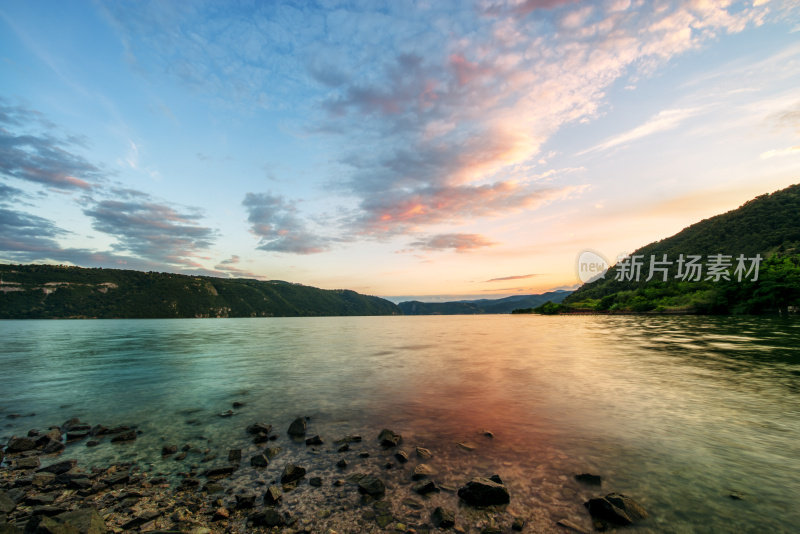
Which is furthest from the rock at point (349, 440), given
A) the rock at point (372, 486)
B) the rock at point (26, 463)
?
the rock at point (26, 463)

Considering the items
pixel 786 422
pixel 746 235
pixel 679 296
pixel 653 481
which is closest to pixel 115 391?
pixel 653 481

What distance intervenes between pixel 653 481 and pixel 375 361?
28.1 meters

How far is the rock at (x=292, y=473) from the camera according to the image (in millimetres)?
8859

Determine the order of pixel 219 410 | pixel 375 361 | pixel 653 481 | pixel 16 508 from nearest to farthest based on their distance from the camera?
1. pixel 16 508
2. pixel 653 481
3. pixel 219 410
4. pixel 375 361

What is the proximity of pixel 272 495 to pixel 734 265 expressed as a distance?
16786cm

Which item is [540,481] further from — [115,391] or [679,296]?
[679,296]

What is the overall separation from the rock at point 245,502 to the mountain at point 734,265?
134976 millimetres

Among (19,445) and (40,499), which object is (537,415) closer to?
(40,499)

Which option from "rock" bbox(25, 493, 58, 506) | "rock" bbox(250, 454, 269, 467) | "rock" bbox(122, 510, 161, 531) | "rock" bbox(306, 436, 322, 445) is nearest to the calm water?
"rock" bbox(306, 436, 322, 445)

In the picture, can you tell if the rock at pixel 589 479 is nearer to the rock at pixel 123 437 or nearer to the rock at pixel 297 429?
the rock at pixel 297 429

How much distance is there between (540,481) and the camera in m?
8.74

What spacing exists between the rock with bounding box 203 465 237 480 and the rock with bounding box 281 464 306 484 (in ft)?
5.51

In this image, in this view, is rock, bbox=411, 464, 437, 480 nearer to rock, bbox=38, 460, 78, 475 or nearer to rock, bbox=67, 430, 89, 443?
rock, bbox=38, 460, 78, 475

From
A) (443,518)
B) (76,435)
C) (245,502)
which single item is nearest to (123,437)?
(76,435)
